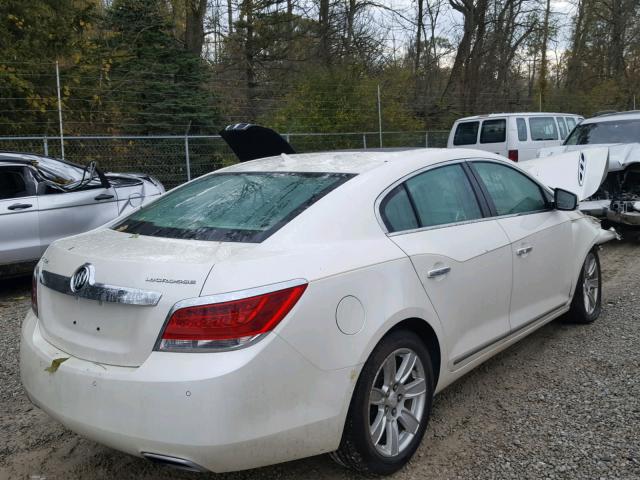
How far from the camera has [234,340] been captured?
7.93 feet

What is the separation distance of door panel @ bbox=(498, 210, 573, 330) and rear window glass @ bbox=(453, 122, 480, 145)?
10.2m

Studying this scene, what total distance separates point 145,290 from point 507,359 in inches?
114

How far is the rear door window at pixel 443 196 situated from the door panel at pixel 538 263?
1.05 feet

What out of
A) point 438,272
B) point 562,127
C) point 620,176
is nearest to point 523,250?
point 438,272

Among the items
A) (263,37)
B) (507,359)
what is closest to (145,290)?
(507,359)

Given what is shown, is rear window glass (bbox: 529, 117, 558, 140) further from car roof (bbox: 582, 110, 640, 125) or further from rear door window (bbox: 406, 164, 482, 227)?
rear door window (bbox: 406, 164, 482, 227)

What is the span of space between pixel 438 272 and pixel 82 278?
67.9 inches

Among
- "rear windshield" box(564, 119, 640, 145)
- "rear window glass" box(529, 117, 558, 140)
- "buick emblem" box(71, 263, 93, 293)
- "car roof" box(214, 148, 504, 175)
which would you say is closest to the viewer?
"buick emblem" box(71, 263, 93, 293)

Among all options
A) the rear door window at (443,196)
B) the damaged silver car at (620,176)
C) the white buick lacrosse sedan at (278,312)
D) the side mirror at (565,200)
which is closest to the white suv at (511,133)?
the damaged silver car at (620,176)

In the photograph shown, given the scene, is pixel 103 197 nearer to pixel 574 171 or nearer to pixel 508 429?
pixel 574 171

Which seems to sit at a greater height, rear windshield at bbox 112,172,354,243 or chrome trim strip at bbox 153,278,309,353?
rear windshield at bbox 112,172,354,243

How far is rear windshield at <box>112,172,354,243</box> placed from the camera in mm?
2957

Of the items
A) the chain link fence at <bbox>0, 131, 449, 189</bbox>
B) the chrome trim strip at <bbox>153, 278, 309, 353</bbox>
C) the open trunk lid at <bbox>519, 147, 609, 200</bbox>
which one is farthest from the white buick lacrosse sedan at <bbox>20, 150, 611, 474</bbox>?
the chain link fence at <bbox>0, 131, 449, 189</bbox>

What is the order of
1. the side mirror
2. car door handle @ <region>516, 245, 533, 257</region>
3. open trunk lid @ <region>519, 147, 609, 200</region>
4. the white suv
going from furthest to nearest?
the white suv → open trunk lid @ <region>519, 147, 609, 200</region> → the side mirror → car door handle @ <region>516, 245, 533, 257</region>
